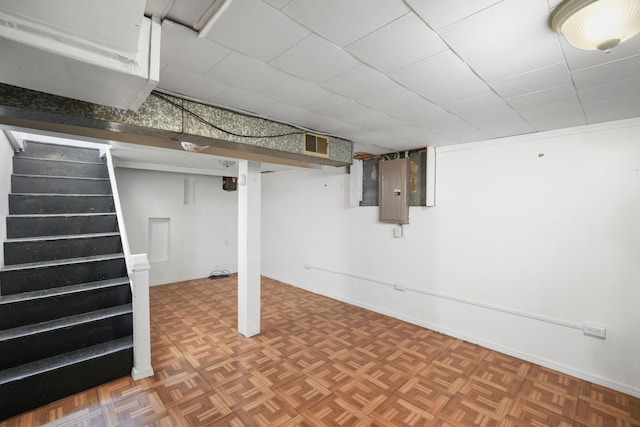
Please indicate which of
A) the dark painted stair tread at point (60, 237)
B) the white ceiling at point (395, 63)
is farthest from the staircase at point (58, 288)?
the white ceiling at point (395, 63)

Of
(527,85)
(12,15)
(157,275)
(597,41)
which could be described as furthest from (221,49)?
(157,275)

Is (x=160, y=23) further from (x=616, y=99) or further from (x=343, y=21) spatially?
(x=616, y=99)

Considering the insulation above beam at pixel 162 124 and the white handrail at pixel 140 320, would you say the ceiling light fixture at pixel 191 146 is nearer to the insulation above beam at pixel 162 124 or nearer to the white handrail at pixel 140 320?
the insulation above beam at pixel 162 124

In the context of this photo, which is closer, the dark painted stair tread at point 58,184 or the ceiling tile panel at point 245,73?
the ceiling tile panel at point 245,73

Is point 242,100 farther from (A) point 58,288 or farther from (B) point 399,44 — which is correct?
(A) point 58,288

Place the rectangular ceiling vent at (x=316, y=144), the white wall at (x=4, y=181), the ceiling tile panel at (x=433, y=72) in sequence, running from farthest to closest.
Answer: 1. the rectangular ceiling vent at (x=316, y=144)
2. the white wall at (x=4, y=181)
3. the ceiling tile panel at (x=433, y=72)

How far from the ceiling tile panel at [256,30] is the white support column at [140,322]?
204 cm

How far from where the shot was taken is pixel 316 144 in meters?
2.95

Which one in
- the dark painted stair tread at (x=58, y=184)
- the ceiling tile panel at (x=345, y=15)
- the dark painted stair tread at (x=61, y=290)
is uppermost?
the ceiling tile panel at (x=345, y=15)

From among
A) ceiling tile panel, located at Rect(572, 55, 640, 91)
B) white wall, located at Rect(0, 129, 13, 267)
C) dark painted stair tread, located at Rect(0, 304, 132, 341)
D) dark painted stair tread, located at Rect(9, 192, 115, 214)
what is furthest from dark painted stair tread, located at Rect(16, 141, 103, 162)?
ceiling tile panel, located at Rect(572, 55, 640, 91)

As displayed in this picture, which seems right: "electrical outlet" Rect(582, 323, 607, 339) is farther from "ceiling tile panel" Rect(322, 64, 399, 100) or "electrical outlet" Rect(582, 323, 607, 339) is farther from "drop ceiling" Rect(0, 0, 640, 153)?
"ceiling tile panel" Rect(322, 64, 399, 100)

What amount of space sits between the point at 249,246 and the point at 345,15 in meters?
2.67

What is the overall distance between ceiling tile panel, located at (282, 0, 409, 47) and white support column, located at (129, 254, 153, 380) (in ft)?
7.65

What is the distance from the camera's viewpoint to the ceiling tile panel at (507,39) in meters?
1.12
